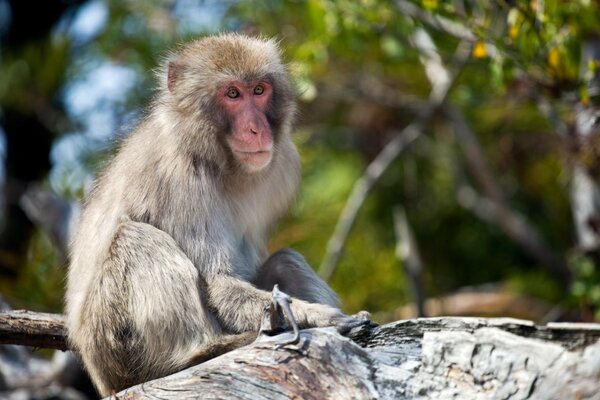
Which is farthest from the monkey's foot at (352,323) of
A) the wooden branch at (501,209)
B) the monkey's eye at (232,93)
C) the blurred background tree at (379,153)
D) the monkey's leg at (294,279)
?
the wooden branch at (501,209)

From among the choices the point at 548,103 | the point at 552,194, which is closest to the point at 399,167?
the point at 552,194

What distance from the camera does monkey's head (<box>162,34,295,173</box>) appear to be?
228 inches

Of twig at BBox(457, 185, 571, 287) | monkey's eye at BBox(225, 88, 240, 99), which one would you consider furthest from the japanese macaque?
twig at BBox(457, 185, 571, 287)

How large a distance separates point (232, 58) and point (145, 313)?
68.3 inches

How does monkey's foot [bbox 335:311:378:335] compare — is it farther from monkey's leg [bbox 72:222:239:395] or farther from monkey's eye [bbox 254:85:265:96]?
monkey's eye [bbox 254:85:265:96]

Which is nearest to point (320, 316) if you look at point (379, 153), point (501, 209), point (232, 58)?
point (232, 58)

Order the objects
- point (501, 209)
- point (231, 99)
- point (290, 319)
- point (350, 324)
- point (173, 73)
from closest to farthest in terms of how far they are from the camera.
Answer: point (290, 319)
point (350, 324)
point (231, 99)
point (173, 73)
point (501, 209)

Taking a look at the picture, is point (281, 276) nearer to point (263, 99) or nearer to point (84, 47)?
point (263, 99)

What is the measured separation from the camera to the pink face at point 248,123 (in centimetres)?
576

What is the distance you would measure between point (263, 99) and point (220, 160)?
1.59ft

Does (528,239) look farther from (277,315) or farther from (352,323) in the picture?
(277,315)

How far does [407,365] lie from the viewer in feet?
14.0

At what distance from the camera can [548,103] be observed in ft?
27.3

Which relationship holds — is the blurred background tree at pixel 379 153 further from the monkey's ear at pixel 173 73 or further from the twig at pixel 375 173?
the monkey's ear at pixel 173 73
